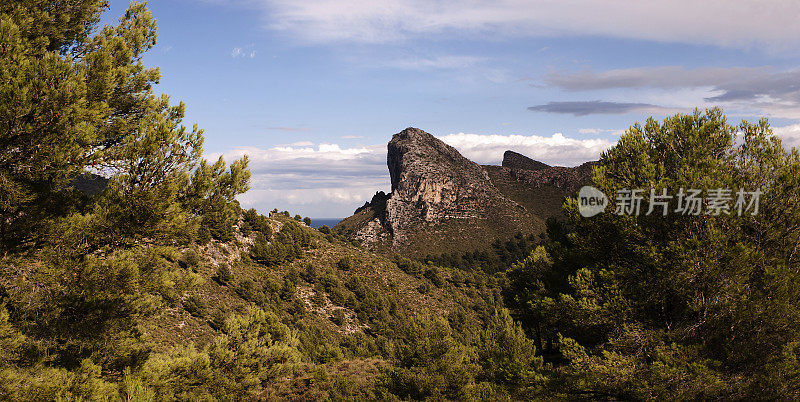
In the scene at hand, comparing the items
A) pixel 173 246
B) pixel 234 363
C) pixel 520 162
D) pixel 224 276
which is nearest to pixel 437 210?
pixel 520 162

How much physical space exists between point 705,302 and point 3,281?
18683mm

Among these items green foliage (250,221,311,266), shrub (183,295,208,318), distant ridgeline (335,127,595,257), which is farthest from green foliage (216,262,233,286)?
distant ridgeline (335,127,595,257)

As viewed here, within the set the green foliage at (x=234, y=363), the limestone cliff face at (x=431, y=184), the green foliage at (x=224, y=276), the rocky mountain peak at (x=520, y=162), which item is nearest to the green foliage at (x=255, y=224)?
the green foliage at (x=224, y=276)

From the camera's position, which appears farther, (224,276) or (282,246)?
(282,246)

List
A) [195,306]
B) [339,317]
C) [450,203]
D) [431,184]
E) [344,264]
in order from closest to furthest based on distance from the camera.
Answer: [195,306], [339,317], [344,264], [450,203], [431,184]

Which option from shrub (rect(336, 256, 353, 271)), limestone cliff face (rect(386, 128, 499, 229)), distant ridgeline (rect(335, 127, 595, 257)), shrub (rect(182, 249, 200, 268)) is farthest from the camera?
limestone cliff face (rect(386, 128, 499, 229))

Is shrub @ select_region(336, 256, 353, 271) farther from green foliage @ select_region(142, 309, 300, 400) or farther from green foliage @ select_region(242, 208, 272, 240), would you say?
green foliage @ select_region(142, 309, 300, 400)

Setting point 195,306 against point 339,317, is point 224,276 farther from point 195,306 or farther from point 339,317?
point 339,317

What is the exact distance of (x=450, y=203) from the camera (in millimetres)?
137125

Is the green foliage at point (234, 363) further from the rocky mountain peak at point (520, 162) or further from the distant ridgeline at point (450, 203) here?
the rocky mountain peak at point (520, 162)

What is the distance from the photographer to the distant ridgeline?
410ft

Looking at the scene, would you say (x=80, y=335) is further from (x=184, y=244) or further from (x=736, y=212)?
(x=736, y=212)

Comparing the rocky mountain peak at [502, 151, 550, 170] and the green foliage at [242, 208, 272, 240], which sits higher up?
the rocky mountain peak at [502, 151, 550, 170]

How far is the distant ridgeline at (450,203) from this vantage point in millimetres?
124875
